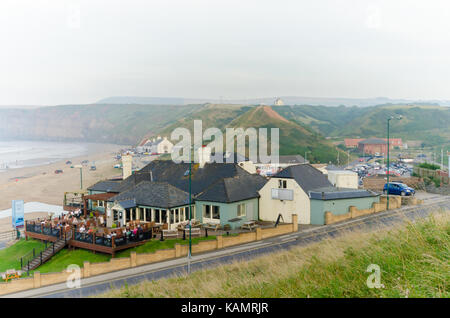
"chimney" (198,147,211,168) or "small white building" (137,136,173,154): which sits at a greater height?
"chimney" (198,147,211,168)

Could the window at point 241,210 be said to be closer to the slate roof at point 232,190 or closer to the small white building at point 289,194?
the slate roof at point 232,190

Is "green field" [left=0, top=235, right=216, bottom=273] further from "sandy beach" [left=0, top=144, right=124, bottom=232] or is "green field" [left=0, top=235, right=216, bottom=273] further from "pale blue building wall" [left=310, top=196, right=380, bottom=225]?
"sandy beach" [left=0, top=144, right=124, bottom=232]

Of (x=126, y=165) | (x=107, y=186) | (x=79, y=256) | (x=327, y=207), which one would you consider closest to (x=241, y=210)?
(x=327, y=207)

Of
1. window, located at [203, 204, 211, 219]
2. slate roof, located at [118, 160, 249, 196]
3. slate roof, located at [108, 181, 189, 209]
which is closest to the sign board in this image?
slate roof, located at [118, 160, 249, 196]

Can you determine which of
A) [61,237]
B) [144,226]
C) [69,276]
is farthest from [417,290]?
[61,237]

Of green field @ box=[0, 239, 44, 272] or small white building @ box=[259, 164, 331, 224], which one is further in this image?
small white building @ box=[259, 164, 331, 224]

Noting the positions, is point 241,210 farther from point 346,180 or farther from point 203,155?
point 346,180
